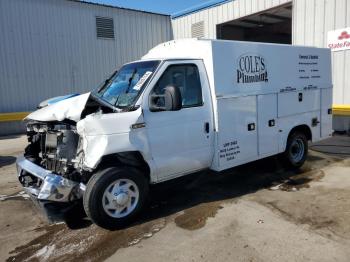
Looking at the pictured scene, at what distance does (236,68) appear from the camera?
221 inches

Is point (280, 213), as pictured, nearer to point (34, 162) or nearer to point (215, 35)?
point (34, 162)

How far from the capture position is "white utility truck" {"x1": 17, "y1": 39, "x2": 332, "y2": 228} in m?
4.41

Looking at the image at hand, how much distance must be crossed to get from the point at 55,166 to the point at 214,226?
230cm

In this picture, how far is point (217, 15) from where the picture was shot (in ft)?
48.8

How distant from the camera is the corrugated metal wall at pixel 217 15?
12914mm

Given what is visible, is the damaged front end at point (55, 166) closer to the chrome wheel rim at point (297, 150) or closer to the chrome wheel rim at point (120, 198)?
the chrome wheel rim at point (120, 198)

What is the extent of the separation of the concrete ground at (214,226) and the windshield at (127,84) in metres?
1.67

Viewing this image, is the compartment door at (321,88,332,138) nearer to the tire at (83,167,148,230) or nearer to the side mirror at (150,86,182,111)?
the side mirror at (150,86,182,111)

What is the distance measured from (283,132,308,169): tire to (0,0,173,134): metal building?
36.3 feet

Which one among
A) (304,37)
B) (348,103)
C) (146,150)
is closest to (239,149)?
(146,150)

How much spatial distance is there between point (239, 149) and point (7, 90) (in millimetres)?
11472

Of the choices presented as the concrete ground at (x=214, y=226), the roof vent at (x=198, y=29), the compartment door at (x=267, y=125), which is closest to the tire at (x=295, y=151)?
the concrete ground at (x=214, y=226)

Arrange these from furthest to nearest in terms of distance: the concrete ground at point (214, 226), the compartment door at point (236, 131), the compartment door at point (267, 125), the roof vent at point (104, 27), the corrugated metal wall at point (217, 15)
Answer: the roof vent at point (104, 27) < the corrugated metal wall at point (217, 15) < the compartment door at point (267, 125) < the compartment door at point (236, 131) < the concrete ground at point (214, 226)

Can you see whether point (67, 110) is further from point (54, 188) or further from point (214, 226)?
point (214, 226)
